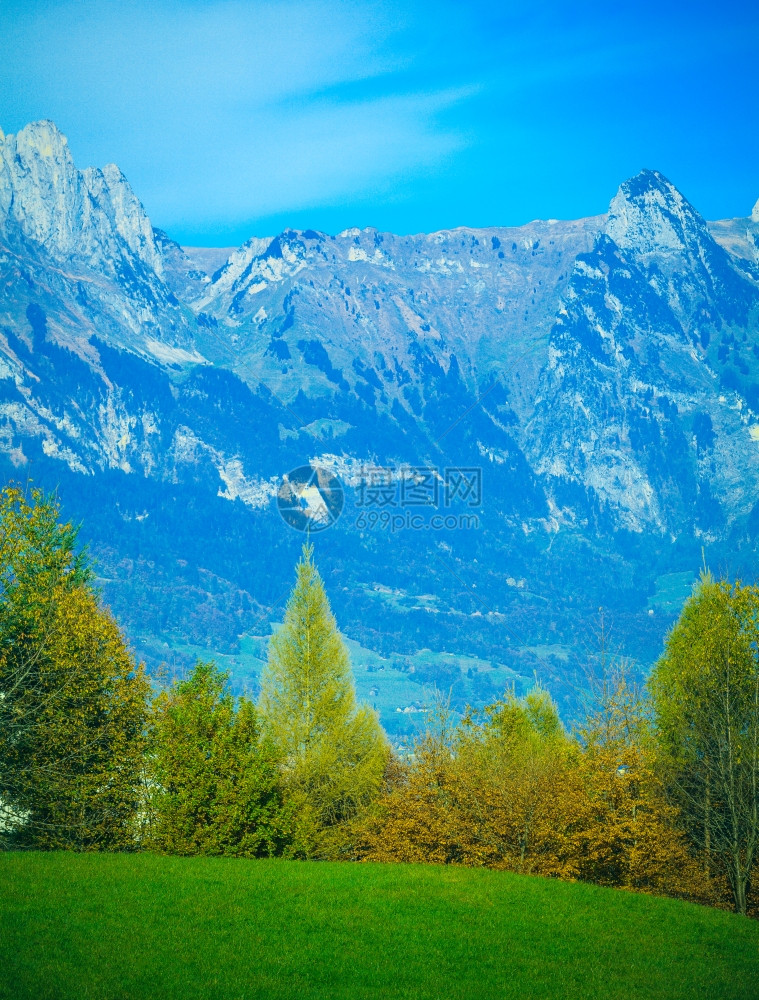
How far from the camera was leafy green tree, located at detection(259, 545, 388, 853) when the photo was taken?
5412cm

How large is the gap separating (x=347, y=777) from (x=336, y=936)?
25.3 m

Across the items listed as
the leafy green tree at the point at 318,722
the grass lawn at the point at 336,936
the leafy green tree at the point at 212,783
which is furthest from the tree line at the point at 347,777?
the grass lawn at the point at 336,936

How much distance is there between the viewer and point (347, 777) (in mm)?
54531

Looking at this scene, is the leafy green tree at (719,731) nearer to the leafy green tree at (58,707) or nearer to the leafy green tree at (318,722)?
the leafy green tree at (318,722)

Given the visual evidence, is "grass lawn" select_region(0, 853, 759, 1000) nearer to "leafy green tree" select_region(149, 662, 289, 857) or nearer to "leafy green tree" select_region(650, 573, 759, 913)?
"leafy green tree" select_region(149, 662, 289, 857)

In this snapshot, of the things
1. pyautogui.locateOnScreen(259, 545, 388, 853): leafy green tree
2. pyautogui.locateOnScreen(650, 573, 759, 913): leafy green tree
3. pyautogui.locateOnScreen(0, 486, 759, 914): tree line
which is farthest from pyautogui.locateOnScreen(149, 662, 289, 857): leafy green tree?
pyautogui.locateOnScreen(650, 573, 759, 913): leafy green tree

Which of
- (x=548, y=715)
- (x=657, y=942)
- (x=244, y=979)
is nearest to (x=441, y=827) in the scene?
(x=657, y=942)

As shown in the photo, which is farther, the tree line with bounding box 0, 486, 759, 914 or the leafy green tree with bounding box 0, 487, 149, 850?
the tree line with bounding box 0, 486, 759, 914

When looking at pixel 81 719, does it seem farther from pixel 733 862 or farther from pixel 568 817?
pixel 733 862

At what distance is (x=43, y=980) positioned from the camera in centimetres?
2409

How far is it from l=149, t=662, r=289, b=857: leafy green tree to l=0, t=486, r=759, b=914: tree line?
90 mm

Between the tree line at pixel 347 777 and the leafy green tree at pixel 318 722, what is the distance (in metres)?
0.31

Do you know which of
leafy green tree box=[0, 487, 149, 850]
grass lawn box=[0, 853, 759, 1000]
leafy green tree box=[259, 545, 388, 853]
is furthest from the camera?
leafy green tree box=[259, 545, 388, 853]

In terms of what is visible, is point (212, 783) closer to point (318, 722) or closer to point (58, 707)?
point (58, 707)
